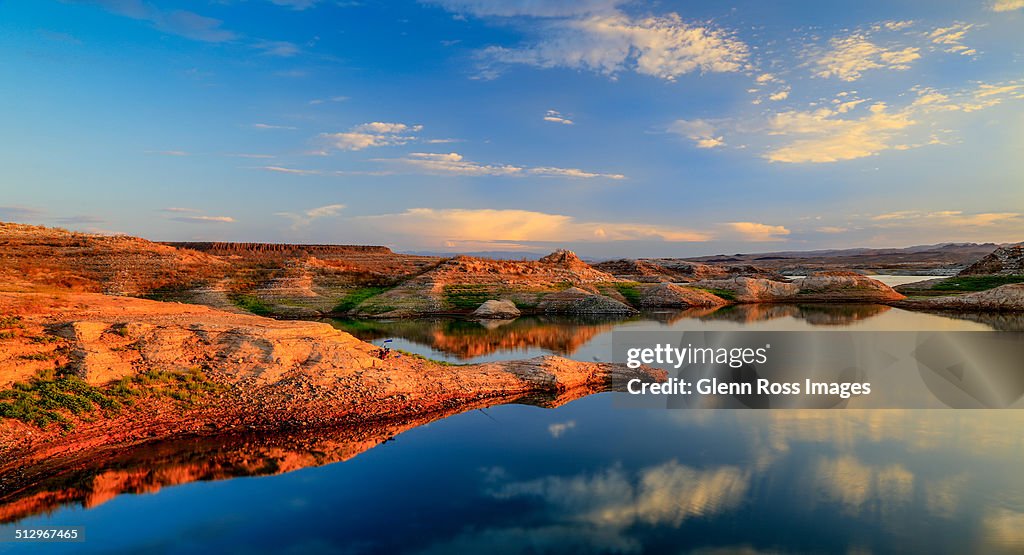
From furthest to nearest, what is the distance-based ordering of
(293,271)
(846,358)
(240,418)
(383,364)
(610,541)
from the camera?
(293,271), (846,358), (383,364), (240,418), (610,541)

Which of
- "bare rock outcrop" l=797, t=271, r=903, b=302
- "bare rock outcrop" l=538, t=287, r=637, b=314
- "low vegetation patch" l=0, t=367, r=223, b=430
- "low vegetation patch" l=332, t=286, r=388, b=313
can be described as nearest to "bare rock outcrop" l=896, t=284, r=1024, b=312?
"bare rock outcrop" l=797, t=271, r=903, b=302

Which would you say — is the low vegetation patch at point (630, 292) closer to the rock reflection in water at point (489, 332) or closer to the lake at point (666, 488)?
the rock reflection in water at point (489, 332)

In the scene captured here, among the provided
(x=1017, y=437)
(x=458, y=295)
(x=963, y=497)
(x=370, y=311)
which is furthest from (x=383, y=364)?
(x=458, y=295)

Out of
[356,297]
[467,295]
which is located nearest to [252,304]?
[356,297]

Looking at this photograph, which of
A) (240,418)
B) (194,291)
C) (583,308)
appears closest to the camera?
(240,418)

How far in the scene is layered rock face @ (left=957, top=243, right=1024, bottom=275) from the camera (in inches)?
3196

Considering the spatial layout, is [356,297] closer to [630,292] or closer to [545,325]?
[545,325]

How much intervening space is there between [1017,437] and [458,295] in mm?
58987

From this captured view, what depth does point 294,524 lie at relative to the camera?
13828mm


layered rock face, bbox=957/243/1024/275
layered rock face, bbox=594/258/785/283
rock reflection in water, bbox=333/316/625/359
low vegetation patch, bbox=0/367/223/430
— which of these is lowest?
rock reflection in water, bbox=333/316/625/359

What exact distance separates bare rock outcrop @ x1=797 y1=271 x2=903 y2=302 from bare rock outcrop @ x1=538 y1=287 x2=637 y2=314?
1348 inches

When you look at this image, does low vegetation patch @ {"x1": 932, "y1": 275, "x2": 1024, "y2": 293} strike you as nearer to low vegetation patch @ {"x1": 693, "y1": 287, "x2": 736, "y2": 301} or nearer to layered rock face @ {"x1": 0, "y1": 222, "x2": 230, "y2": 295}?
low vegetation patch @ {"x1": 693, "y1": 287, "x2": 736, "y2": 301}

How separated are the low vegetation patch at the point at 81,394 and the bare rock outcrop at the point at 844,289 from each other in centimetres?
8598

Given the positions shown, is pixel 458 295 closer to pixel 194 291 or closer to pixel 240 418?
pixel 194 291
